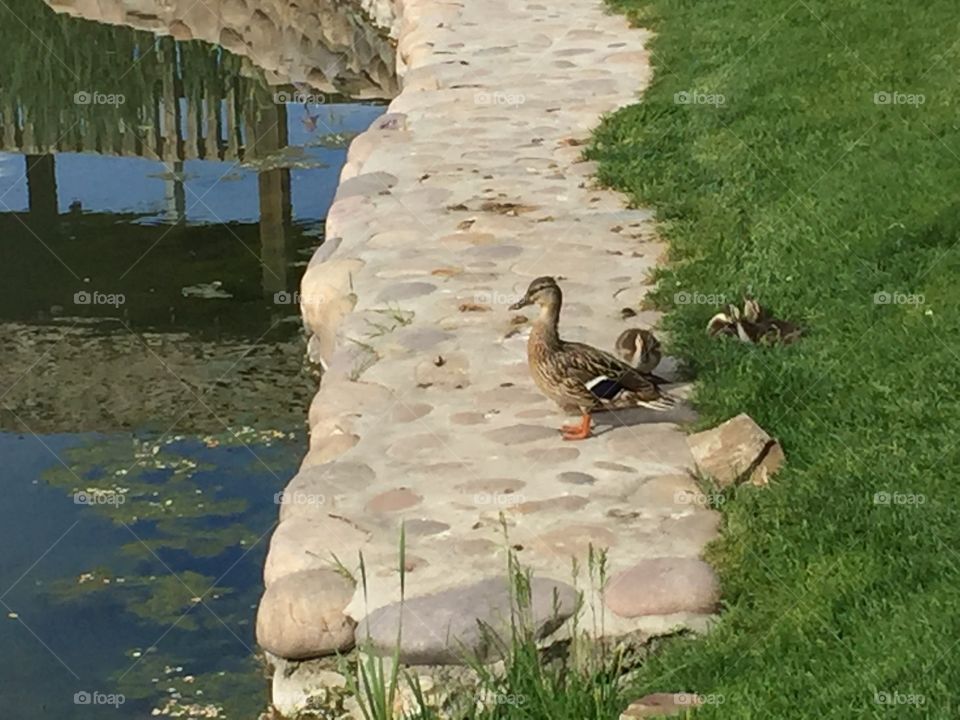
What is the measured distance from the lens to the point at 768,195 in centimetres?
952

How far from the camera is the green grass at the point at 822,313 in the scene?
17.3 feet

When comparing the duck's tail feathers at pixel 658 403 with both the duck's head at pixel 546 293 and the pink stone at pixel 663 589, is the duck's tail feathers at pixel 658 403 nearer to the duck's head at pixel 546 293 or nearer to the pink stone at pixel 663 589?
the duck's head at pixel 546 293

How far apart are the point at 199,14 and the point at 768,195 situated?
34.5ft

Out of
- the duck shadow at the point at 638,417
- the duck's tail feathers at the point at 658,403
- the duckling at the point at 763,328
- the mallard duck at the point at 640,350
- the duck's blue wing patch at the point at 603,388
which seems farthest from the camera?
the duckling at the point at 763,328

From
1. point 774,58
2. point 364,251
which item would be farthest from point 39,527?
point 774,58

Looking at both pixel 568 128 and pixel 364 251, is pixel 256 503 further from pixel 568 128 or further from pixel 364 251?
pixel 568 128

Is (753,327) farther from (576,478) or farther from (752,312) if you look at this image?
(576,478)

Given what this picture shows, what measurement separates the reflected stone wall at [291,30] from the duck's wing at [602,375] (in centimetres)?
1029

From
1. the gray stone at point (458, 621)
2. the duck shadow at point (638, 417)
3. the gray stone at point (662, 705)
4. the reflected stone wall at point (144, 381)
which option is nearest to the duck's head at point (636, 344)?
the duck shadow at point (638, 417)

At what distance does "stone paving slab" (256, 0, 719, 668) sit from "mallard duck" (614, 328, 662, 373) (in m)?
0.24

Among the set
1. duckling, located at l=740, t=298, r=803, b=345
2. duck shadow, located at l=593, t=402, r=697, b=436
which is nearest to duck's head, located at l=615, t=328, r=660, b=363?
duck shadow, located at l=593, t=402, r=697, b=436

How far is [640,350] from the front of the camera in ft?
23.7

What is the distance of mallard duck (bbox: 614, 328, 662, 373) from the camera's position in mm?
7223

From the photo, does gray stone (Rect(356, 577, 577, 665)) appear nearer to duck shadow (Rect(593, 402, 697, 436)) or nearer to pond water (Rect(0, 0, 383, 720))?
pond water (Rect(0, 0, 383, 720))
